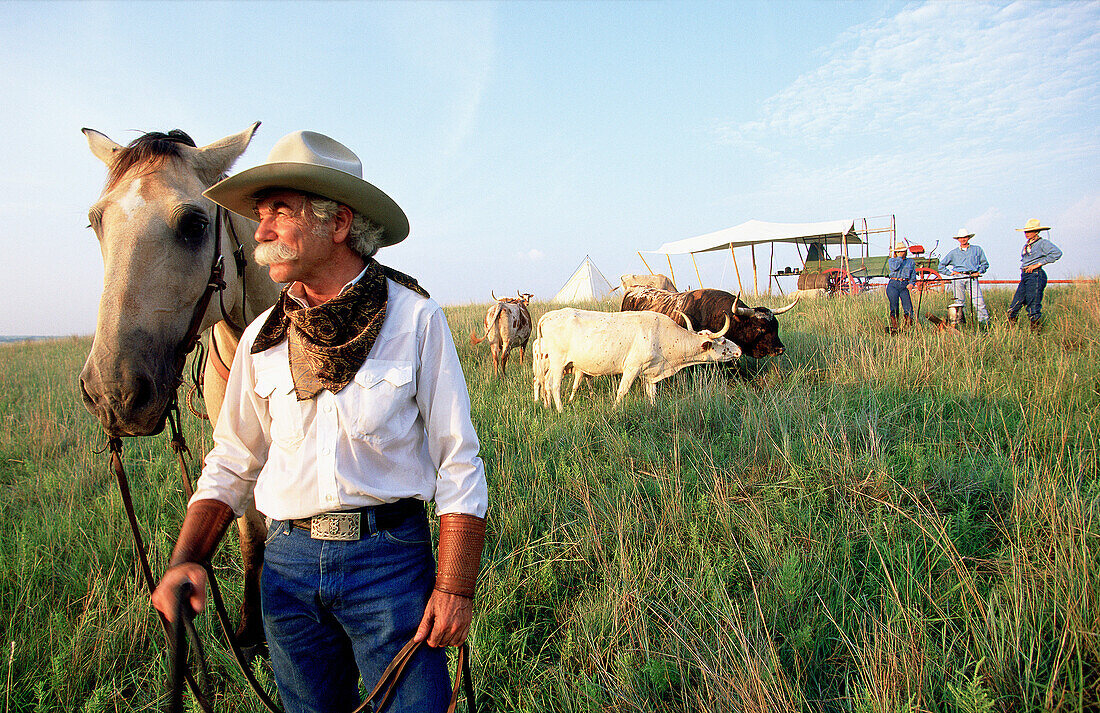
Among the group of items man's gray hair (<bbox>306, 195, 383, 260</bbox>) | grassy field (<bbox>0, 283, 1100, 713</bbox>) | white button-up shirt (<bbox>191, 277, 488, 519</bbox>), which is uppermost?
man's gray hair (<bbox>306, 195, 383, 260</bbox>)

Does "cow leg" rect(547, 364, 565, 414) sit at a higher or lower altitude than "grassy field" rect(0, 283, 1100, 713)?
higher

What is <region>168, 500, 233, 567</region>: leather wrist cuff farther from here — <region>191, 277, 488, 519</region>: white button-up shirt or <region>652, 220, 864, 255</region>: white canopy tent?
<region>652, 220, 864, 255</region>: white canopy tent

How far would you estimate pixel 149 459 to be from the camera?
5.32 m

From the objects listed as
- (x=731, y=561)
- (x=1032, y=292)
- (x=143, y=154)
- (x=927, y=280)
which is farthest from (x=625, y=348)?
(x=927, y=280)

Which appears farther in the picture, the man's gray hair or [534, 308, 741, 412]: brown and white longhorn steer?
[534, 308, 741, 412]: brown and white longhorn steer

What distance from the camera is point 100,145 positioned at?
2.70 metres

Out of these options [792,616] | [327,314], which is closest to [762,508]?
[792,616]

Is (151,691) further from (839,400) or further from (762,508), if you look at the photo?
(839,400)

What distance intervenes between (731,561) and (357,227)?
2.62 m

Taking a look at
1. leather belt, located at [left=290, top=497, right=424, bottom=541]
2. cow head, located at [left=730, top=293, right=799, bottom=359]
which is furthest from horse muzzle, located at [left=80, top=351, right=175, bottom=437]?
cow head, located at [left=730, top=293, right=799, bottom=359]

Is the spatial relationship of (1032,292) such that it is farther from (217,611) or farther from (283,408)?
(217,611)

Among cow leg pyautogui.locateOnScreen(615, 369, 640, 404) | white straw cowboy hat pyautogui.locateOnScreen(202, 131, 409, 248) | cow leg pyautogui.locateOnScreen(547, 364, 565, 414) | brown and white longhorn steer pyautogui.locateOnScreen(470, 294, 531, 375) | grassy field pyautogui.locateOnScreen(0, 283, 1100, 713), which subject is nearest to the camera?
white straw cowboy hat pyautogui.locateOnScreen(202, 131, 409, 248)

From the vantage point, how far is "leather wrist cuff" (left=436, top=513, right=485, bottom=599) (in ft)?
5.08

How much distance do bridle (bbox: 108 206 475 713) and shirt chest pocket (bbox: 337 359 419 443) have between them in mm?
637
